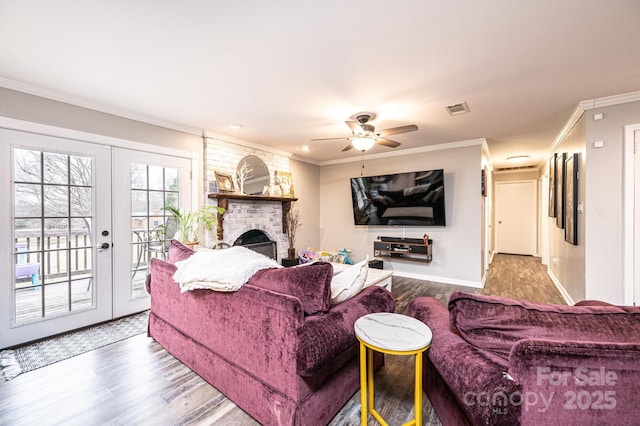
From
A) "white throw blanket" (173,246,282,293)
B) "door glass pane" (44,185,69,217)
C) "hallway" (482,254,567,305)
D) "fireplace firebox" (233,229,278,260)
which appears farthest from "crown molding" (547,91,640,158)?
"door glass pane" (44,185,69,217)

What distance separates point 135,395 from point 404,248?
4299mm

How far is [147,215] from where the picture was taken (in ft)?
11.1

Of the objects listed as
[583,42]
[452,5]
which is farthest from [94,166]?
[583,42]

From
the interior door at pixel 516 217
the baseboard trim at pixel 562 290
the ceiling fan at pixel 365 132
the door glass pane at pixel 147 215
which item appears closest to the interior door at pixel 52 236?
the door glass pane at pixel 147 215

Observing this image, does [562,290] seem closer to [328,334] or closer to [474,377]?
[474,377]

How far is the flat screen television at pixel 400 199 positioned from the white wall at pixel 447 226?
0.72ft

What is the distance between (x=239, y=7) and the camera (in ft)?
5.23

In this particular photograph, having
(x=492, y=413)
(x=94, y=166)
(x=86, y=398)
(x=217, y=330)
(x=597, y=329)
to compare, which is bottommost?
(x=86, y=398)

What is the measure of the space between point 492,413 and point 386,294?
1.10m

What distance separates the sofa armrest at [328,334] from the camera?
1321mm

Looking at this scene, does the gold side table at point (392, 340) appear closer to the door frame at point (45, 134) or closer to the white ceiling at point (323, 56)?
the white ceiling at point (323, 56)

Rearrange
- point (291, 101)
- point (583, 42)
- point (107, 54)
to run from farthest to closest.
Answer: point (291, 101) < point (107, 54) < point (583, 42)

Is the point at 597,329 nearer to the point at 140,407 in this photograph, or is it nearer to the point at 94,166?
the point at 140,407

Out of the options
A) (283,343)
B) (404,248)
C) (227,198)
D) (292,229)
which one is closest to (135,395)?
(283,343)
